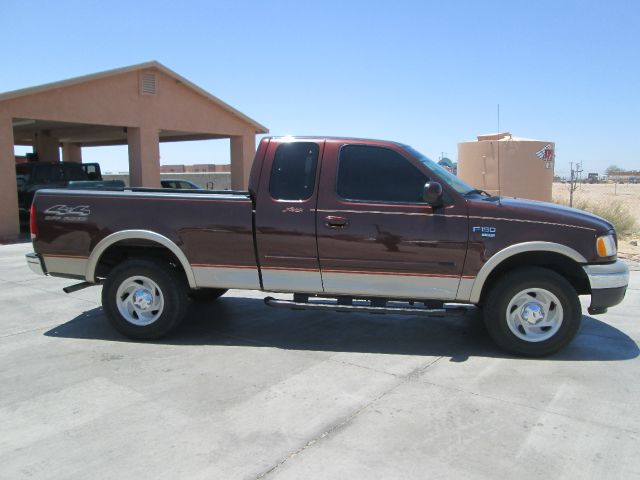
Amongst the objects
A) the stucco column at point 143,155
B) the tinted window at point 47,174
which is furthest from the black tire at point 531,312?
the tinted window at point 47,174

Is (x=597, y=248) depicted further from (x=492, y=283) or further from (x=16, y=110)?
(x=16, y=110)

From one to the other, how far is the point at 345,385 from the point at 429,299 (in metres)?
1.35

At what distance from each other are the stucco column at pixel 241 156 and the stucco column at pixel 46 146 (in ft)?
27.4

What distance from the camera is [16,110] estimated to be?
1483 cm

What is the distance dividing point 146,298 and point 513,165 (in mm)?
11073

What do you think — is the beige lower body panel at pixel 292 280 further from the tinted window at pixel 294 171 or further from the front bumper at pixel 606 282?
the front bumper at pixel 606 282

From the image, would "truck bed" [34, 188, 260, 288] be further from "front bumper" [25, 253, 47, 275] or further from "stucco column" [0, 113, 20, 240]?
"stucco column" [0, 113, 20, 240]

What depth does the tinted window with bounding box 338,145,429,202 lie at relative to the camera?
5.32m

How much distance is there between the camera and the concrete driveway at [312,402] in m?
3.34

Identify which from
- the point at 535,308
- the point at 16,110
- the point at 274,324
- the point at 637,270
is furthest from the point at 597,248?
the point at 16,110

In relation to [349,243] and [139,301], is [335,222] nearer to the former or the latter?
[349,243]

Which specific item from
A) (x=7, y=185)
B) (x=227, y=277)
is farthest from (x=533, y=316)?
(x=7, y=185)

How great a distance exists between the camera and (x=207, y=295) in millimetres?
7180

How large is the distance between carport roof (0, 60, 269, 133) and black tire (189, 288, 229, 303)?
1054 centimetres
